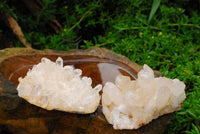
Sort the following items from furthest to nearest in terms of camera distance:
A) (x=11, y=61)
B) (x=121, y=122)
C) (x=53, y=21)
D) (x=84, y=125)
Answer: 1. (x=53, y=21)
2. (x=11, y=61)
3. (x=84, y=125)
4. (x=121, y=122)

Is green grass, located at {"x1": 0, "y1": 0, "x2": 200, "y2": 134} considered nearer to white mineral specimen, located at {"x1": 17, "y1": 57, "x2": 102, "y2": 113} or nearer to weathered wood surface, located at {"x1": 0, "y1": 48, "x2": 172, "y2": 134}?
weathered wood surface, located at {"x1": 0, "y1": 48, "x2": 172, "y2": 134}

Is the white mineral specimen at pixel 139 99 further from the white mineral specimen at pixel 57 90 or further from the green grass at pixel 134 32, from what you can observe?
the green grass at pixel 134 32

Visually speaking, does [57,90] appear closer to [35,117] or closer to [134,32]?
[35,117]

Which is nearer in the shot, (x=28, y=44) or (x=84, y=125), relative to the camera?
(x=84, y=125)

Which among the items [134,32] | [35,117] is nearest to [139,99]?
[35,117]

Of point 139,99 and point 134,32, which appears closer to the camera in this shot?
point 139,99

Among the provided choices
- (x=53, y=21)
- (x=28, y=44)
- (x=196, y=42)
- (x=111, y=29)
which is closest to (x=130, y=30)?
(x=111, y=29)

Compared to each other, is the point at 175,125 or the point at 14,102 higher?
the point at 14,102

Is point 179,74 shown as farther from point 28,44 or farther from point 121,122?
point 28,44
